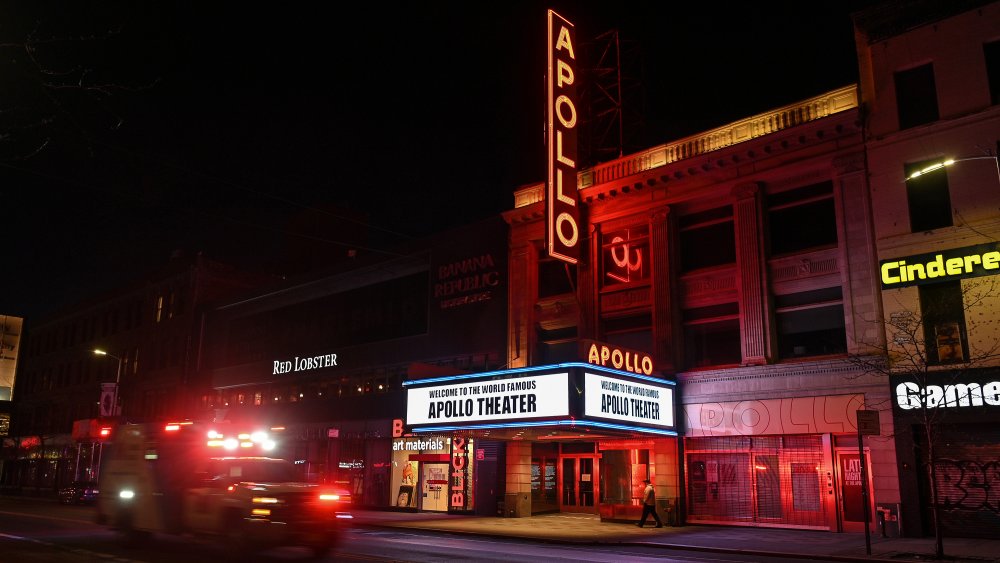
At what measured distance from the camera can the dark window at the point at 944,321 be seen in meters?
22.2

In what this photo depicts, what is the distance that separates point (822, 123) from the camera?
25094 mm

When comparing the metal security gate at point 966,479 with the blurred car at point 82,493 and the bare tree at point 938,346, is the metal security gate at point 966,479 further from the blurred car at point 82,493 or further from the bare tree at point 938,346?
the blurred car at point 82,493

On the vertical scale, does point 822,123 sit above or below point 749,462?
above

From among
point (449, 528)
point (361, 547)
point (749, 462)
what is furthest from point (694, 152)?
point (361, 547)

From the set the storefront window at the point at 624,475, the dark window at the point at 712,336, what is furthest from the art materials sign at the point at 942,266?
the storefront window at the point at 624,475

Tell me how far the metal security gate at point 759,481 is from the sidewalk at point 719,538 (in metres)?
0.68

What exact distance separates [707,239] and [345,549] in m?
17.3

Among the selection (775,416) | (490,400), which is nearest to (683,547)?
(775,416)

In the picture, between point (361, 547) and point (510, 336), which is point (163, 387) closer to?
point (510, 336)

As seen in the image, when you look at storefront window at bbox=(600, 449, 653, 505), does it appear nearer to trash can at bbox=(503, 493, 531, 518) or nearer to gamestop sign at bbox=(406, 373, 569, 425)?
trash can at bbox=(503, 493, 531, 518)

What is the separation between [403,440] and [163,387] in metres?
26.2

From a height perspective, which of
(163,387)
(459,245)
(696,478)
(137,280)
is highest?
(137,280)

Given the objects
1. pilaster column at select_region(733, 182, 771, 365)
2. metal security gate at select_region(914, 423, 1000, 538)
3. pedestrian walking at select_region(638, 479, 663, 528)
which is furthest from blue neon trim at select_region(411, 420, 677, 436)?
metal security gate at select_region(914, 423, 1000, 538)

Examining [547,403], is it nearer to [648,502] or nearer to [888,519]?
[648,502]
